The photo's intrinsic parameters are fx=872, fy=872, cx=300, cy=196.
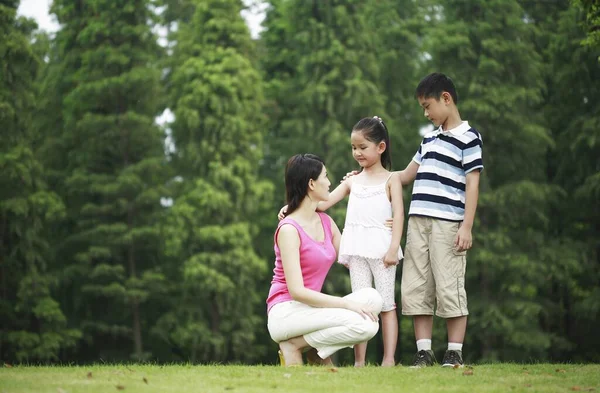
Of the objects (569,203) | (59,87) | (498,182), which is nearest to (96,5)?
(59,87)

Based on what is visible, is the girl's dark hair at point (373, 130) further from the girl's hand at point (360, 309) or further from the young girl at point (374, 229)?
the girl's hand at point (360, 309)

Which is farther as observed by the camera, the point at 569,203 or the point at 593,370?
the point at 569,203

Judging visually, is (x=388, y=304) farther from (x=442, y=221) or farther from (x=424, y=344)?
(x=442, y=221)

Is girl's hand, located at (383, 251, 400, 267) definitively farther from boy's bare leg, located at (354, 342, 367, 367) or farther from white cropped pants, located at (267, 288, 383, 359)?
boy's bare leg, located at (354, 342, 367, 367)

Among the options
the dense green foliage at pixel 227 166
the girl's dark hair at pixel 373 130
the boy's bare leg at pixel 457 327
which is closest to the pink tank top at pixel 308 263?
the girl's dark hair at pixel 373 130

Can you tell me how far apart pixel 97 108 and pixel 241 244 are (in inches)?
208

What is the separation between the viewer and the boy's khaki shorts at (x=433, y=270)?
6836mm

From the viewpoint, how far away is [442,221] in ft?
22.5

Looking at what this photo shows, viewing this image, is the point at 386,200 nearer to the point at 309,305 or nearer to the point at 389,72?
the point at 309,305

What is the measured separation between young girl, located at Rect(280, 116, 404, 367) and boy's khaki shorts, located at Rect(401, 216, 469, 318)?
0.13 metres

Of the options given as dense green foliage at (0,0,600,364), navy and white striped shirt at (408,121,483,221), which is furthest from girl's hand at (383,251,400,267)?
dense green foliage at (0,0,600,364)

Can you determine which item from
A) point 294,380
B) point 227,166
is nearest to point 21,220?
point 227,166

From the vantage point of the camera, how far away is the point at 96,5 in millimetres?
22328

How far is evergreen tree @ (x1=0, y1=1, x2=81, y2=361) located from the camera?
780 inches
